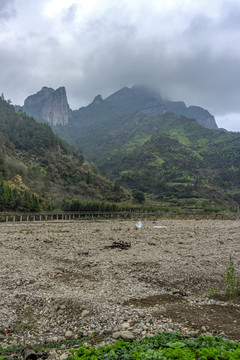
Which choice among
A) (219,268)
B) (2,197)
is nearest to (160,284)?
(219,268)

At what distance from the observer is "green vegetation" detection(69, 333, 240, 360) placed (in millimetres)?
4969

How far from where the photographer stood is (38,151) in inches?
5167

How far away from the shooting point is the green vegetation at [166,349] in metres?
4.97

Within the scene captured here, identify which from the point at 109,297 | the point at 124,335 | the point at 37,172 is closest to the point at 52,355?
the point at 124,335

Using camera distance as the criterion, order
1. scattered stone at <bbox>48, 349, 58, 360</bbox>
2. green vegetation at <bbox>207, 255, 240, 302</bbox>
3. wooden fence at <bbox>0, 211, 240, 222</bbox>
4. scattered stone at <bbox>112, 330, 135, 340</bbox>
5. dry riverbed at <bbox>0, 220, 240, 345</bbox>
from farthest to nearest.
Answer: wooden fence at <bbox>0, 211, 240, 222</bbox> → green vegetation at <bbox>207, 255, 240, 302</bbox> → dry riverbed at <bbox>0, 220, 240, 345</bbox> → scattered stone at <bbox>112, 330, 135, 340</bbox> → scattered stone at <bbox>48, 349, 58, 360</bbox>

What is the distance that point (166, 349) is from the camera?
5.25m

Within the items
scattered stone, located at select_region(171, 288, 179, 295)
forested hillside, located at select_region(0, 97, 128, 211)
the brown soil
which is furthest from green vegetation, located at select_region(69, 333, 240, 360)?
forested hillside, located at select_region(0, 97, 128, 211)

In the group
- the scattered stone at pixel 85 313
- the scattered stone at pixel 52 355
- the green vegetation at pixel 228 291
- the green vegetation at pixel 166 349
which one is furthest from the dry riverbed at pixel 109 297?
the scattered stone at pixel 52 355

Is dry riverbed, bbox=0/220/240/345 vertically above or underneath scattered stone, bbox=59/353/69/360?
underneath

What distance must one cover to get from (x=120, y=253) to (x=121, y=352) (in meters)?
13.0

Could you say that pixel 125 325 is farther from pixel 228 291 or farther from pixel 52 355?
pixel 228 291

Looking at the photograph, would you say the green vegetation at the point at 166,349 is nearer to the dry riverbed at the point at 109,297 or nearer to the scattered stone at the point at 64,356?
the scattered stone at the point at 64,356

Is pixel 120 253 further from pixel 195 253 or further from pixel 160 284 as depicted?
pixel 160 284

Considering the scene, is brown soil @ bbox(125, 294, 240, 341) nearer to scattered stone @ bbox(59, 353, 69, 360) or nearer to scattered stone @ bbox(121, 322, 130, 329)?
scattered stone @ bbox(121, 322, 130, 329)
